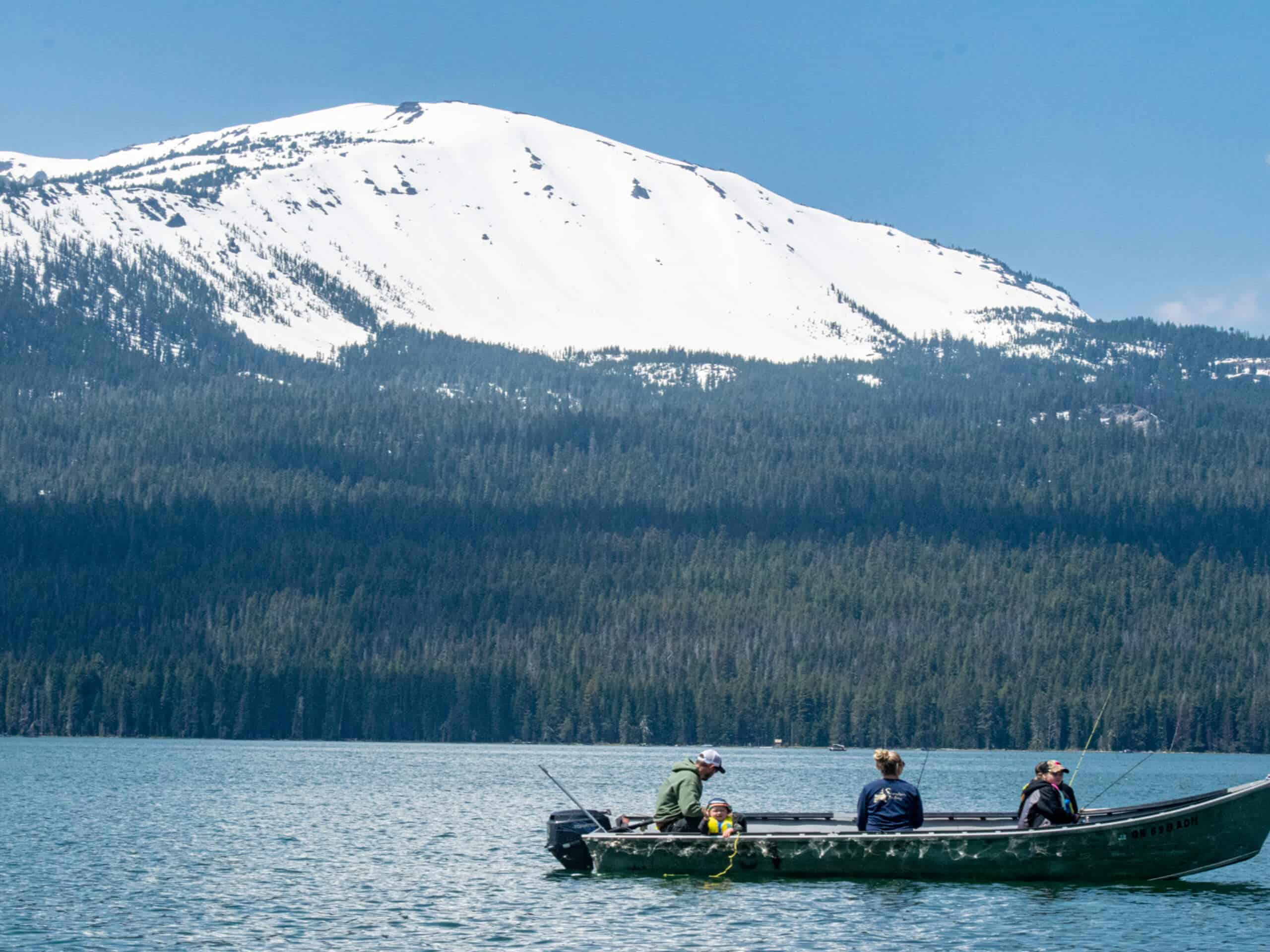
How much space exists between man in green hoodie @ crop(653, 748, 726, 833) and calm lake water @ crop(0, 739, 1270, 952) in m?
1.60

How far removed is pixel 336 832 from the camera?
221 ft

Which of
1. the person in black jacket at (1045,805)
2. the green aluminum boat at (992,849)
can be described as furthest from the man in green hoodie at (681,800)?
the person in black jacket at (1045,805)

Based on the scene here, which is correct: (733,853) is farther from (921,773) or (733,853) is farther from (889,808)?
(921,773)

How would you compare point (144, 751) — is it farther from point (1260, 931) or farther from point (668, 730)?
point (1260, 931)

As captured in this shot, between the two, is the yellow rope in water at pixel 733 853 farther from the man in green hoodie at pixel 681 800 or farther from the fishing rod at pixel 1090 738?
the fishing rod at pixel 1090 738

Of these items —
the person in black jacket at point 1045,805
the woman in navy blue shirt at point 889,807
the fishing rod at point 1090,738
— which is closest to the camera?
the woman in navy blue shirt at point 889,807

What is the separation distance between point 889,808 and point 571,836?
8.40 meters

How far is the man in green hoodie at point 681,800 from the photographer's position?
46000mm

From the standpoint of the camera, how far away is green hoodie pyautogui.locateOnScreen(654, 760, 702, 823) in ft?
151

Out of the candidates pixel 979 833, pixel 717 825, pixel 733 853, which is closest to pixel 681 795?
pixel 717 825

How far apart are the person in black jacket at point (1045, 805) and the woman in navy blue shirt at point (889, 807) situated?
8.83ft

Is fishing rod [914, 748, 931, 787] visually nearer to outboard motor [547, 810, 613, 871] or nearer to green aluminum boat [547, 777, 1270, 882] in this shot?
green aluminum boat [547, 777, 1270, 882]

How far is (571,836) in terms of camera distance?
4900cm

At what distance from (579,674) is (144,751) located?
59649 millimetres
